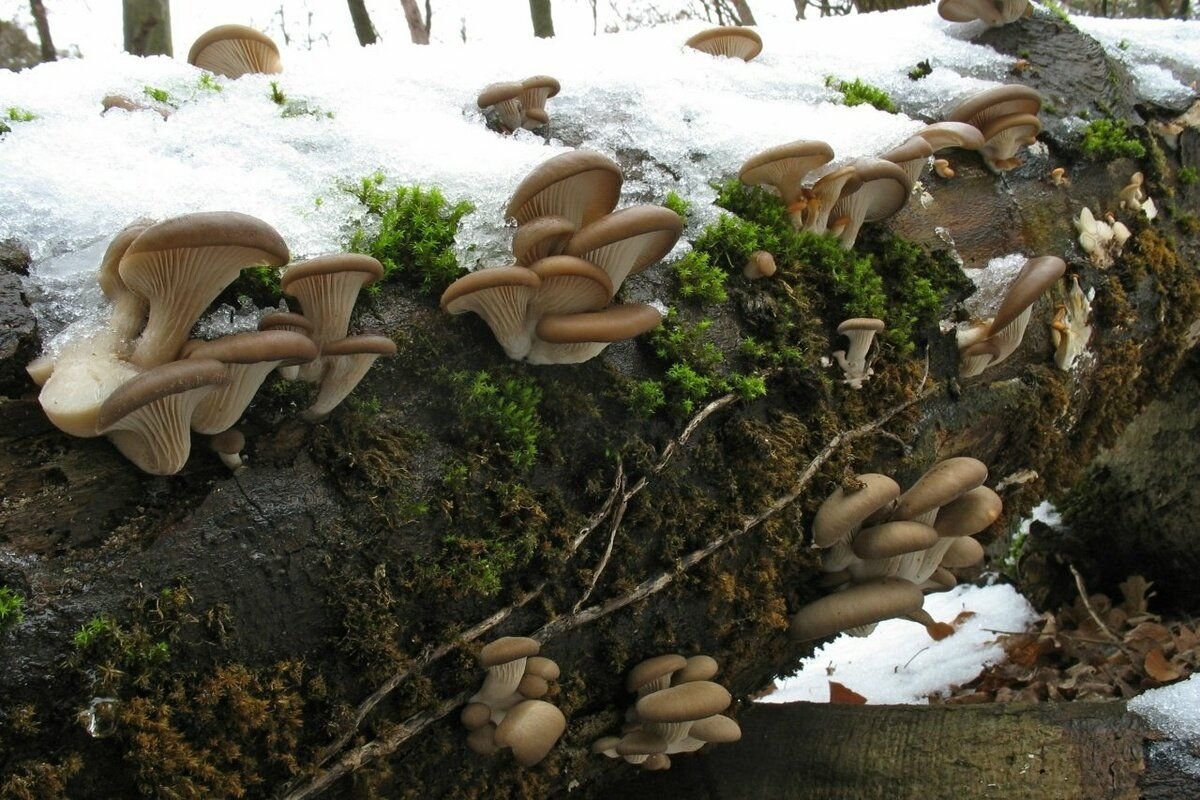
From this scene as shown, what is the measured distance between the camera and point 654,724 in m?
2.76

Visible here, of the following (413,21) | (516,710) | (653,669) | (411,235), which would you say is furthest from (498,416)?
(413,21)

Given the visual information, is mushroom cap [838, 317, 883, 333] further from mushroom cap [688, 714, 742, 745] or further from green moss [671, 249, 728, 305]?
mushroom cap [688, 714, 742, 745]

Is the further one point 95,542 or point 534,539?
point 534,539

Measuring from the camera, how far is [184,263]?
1.91 m

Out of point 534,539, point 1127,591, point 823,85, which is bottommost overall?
point 1127,591

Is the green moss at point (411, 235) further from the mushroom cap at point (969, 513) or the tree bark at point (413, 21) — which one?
the tree bark at point (413, 21)

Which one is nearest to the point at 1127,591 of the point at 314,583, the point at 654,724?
the point at 654,724

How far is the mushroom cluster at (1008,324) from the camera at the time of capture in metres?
A: 3.09

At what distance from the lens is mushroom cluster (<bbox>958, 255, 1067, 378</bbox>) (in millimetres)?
3094

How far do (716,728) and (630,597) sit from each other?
1.91ft

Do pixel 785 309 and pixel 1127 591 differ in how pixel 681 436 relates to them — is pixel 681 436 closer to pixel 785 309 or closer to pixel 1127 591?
pixel 785 309

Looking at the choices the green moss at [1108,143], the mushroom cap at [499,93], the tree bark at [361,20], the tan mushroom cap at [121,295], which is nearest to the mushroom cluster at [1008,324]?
the green moss at [1108,143]

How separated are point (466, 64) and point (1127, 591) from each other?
222 inches

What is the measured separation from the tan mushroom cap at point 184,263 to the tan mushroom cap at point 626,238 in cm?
81
